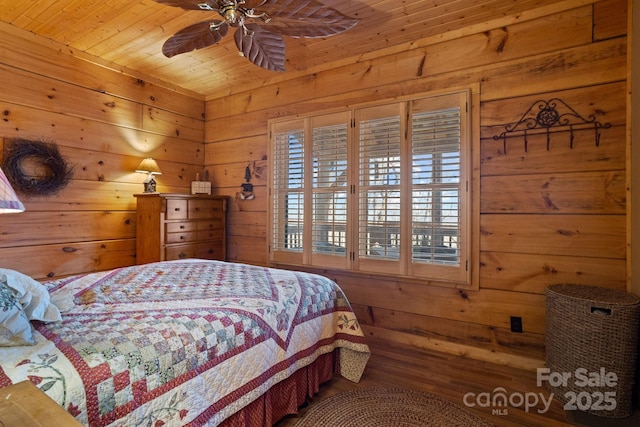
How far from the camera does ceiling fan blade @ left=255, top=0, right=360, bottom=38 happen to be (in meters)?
1.70

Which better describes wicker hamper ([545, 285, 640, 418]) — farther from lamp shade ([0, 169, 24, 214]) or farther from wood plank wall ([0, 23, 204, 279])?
wood plank wall ([0, 23, 204, 279])

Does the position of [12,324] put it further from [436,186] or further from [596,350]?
[596,350]

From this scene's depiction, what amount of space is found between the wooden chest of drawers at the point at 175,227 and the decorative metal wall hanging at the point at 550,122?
2870 mm

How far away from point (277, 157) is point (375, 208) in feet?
4.09

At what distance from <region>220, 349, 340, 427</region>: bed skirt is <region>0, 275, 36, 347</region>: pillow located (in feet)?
2.56

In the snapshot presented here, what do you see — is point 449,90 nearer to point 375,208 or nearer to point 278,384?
point 375,208

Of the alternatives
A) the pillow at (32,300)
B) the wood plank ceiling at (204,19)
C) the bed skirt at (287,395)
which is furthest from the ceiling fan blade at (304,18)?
the bed skirt at (287,395)

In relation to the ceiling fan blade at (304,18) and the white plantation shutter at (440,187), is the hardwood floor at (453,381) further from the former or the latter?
the ceiling fan blade at (304,18)

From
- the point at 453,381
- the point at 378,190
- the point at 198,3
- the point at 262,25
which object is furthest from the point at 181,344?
the point at 378,190

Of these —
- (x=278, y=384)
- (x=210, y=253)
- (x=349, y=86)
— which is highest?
(x=349, y=86)

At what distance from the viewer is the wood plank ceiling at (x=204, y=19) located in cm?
234

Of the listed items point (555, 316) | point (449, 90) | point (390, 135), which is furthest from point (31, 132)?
point (555, 316)

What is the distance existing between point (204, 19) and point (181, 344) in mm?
2268

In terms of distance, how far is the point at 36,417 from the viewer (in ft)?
2.23
